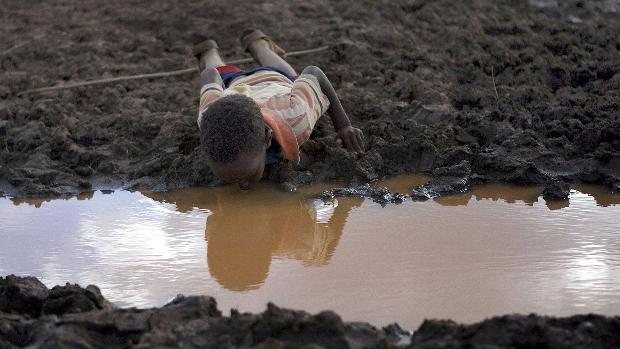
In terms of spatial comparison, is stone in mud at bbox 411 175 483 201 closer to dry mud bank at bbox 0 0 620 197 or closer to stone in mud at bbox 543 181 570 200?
dry mud bank at bbox 0 0 620 197

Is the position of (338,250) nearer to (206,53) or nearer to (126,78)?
(206,53)

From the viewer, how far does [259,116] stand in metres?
4.62

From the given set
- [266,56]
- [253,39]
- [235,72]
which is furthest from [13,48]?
[235,72]

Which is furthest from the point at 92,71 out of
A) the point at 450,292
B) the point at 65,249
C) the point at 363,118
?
the point at 450,292

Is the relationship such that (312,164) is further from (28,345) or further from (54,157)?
(28,345)

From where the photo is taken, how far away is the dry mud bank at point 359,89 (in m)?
5.24

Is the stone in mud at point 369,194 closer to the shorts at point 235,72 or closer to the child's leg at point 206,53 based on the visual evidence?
the shorts at point 235,72

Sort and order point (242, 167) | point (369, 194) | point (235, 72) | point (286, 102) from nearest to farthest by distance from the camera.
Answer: point (242, 167)
point (369, 194)
point (286, 102)
point (235, 72)

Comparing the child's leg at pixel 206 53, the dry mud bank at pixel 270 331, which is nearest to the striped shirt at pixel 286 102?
the child's leg at pixel 206 53

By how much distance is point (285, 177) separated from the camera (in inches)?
200

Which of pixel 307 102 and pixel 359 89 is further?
pixel 359 89

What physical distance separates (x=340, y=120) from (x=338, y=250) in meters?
1.49

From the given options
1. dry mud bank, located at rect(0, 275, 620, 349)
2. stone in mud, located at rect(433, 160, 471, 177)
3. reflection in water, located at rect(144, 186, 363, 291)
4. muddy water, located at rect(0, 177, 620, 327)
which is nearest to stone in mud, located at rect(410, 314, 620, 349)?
dry mud bank, located at rect(0, 275, 620, 349)

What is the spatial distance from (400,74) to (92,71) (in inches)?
91.6
